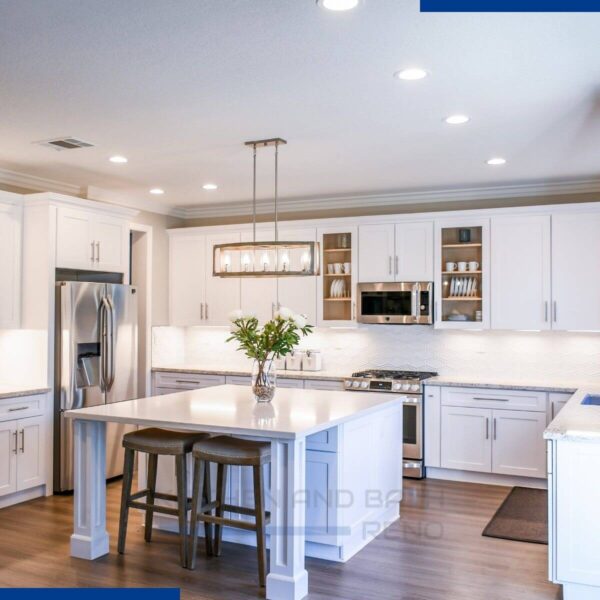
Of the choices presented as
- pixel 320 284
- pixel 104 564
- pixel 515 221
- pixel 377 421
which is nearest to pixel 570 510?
pixel 377 421

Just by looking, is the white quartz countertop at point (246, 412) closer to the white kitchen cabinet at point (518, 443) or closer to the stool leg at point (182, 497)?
the stool leg at point (182, 497)

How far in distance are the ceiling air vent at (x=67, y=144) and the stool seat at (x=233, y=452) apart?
2.27 meters

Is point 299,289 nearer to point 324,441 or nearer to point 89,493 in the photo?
point 324,441

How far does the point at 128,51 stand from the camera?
3074mm

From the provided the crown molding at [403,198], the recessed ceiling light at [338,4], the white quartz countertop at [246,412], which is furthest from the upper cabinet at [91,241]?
the recessed ceiling light at [338,4]

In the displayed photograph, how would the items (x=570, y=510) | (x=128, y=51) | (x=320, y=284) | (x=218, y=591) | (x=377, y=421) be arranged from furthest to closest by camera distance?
(x=320, y=284), (x=377, y=421), (x=218, y=591), (x=570, y=510), (x=128, y=51)

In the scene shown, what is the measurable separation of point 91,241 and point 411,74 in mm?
3515

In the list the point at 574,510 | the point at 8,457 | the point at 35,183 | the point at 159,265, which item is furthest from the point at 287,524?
the point at 159,265

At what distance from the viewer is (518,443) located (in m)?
5.75

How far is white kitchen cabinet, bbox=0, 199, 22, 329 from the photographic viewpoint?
538 centimetres

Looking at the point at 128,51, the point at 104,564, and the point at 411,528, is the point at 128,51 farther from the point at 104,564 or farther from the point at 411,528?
the point at 411,528

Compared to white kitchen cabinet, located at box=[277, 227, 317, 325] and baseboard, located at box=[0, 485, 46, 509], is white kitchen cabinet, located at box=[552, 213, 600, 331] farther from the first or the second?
baseboard, located at box=[0, 485, 46, 509]

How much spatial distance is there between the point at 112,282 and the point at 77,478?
2558 millimetres

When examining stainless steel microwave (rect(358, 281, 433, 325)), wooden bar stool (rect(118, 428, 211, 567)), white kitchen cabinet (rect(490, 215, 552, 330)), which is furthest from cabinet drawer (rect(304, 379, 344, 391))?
wooden bar stool (rect(118, 428, 211, 567))
